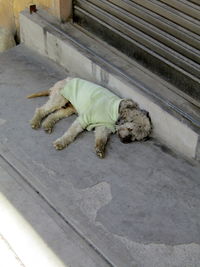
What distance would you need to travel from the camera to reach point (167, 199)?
400 centimetres

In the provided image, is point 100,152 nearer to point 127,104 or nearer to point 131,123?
point 131,123

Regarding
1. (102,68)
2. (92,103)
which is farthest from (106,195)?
(102,68)

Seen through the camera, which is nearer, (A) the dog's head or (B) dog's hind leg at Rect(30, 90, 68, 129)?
(A) the dog's head

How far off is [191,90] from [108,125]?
85 centimetres

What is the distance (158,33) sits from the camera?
4.63m

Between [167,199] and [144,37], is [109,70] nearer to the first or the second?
[144,37]

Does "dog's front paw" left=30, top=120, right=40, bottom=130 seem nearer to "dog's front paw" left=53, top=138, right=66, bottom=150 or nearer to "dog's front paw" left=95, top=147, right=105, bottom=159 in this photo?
"dog's front paw" left=53, top=138, right=66, bottom=150

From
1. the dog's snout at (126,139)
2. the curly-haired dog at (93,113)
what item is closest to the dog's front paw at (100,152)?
the curly-haired dog at (93,113)

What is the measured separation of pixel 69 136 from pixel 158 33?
51.6 inches

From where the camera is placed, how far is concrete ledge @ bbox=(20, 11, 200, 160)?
4.32 meters

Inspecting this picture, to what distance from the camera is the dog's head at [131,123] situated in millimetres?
4438

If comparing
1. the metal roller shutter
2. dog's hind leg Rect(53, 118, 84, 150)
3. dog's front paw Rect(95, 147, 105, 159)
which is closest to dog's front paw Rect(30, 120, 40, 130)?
dog's hind leg Rect(53, 118, 84, 150)

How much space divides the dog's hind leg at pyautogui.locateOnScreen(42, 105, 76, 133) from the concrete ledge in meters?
0.46

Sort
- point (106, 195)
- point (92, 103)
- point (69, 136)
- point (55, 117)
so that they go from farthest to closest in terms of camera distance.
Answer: point (55, 117) < point (92, 103) < point (69, 136) < point (106, 195)
